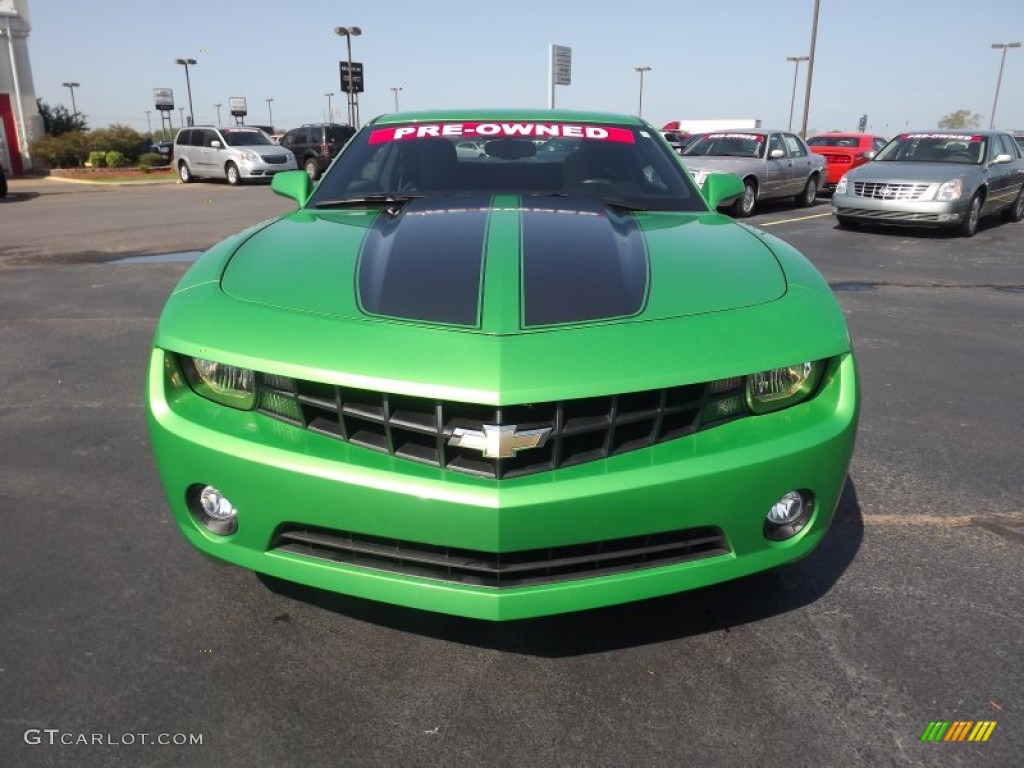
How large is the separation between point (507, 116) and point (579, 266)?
5.57ft

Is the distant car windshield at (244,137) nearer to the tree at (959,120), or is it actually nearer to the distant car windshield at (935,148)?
the distant car windshield at (935,148)

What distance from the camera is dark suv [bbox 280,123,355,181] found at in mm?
26297

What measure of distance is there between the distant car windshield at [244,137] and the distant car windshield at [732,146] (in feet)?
51.3

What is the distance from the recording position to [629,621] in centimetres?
236

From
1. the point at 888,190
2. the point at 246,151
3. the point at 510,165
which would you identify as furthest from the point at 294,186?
the point at 246,151

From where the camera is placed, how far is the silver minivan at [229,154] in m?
23.7

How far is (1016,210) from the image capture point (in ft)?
45.7

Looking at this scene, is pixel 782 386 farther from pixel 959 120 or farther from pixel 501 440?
pixel 959 120

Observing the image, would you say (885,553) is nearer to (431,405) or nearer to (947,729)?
(947,729)

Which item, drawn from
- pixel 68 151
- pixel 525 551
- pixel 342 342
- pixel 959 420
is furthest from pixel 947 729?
pixel 68 151

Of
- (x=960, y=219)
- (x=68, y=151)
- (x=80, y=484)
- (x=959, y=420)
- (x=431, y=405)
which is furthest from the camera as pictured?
(x=68, y=151)

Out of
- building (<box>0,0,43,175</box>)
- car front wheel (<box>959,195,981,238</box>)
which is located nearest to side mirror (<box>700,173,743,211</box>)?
car front wheel (<box>959,195,981,238</box>)

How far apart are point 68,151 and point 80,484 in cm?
3275

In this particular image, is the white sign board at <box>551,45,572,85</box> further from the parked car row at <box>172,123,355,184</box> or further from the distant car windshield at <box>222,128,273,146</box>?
the distant car windshield at <box>222,128,273,146</box>
